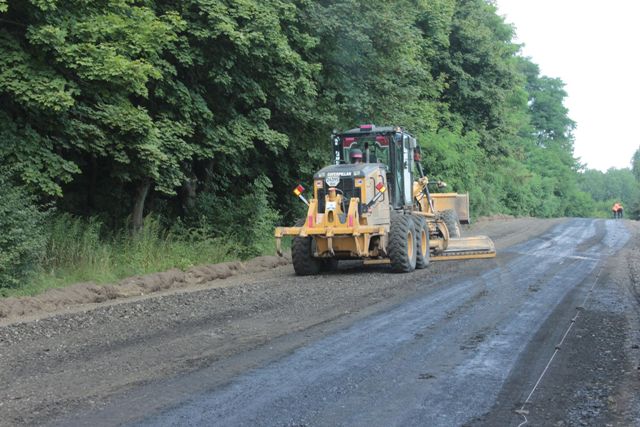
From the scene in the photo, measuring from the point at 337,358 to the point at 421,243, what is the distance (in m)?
9.73

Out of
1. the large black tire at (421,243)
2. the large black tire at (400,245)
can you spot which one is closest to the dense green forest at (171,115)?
the large black tire at (421,243)

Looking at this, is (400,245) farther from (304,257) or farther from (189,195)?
(189,195)

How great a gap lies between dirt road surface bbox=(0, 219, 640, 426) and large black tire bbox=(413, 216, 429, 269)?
10.4 ft

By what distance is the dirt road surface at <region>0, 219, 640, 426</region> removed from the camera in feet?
19.1

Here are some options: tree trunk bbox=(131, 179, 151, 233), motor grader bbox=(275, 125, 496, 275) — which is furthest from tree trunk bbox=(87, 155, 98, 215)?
motor grader bbox=(275, 125, 496, 275)

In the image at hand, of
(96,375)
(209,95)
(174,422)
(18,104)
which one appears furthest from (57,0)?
(174,422)

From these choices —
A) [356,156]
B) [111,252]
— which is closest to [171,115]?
[111,252]

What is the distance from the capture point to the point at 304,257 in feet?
52.4

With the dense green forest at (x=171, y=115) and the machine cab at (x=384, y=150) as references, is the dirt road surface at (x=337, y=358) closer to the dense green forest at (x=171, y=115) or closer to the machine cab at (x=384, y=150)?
the dense green forest at (x=171, y=115)

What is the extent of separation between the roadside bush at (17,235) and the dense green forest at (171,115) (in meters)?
0.03

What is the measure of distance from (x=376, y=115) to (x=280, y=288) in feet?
37.1

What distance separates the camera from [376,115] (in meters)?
23.7

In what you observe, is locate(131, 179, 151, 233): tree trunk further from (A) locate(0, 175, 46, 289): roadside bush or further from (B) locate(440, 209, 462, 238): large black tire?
(B) locate(440, 209, 462, 238): large black tire

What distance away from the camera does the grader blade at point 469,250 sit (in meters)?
19.1
